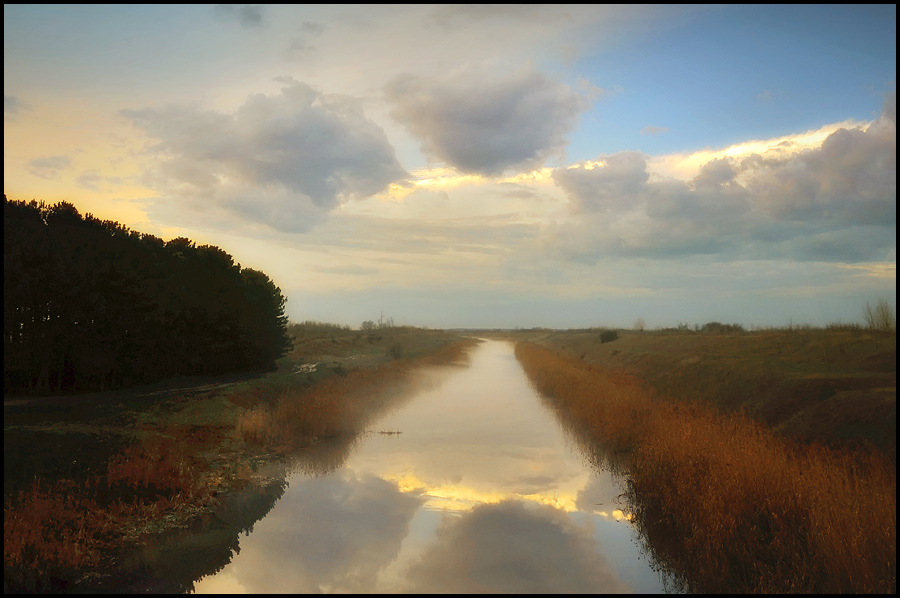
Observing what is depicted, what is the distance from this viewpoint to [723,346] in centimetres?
2816

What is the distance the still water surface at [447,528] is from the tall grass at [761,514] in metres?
0.75

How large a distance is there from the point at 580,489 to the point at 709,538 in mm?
4304

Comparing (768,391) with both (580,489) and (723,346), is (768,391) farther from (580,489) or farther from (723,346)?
(723,346)

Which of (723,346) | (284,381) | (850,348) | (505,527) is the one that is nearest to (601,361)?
(723,346)

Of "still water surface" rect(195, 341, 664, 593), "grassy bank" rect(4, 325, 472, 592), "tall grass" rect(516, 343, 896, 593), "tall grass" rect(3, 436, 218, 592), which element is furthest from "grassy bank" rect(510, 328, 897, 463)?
"tall grass" rect(3, 436, 218, 592)

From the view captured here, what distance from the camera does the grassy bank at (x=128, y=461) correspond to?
277 inches

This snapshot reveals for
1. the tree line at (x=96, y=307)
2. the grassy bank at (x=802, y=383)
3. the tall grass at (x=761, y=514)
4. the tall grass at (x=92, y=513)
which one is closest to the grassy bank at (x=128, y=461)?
the tall grass at (x=92, y=513)

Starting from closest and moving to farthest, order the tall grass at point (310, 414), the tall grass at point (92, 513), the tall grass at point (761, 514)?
the tall grass at point (761, 514), the tall grass at point (92, 513), the tall grass at point (310, 414)

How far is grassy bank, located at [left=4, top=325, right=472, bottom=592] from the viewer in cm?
704

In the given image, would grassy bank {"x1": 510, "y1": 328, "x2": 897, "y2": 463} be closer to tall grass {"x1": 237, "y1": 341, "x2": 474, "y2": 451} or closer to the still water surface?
the still water surface

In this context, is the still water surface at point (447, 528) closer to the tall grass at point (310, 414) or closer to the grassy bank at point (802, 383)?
the tall grass at point (310, 414)

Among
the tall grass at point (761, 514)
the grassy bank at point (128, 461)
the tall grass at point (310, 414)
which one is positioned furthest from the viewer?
the tall grass at point (310, 414)

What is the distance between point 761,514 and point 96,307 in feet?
58.1

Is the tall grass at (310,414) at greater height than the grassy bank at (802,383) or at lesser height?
lesser
